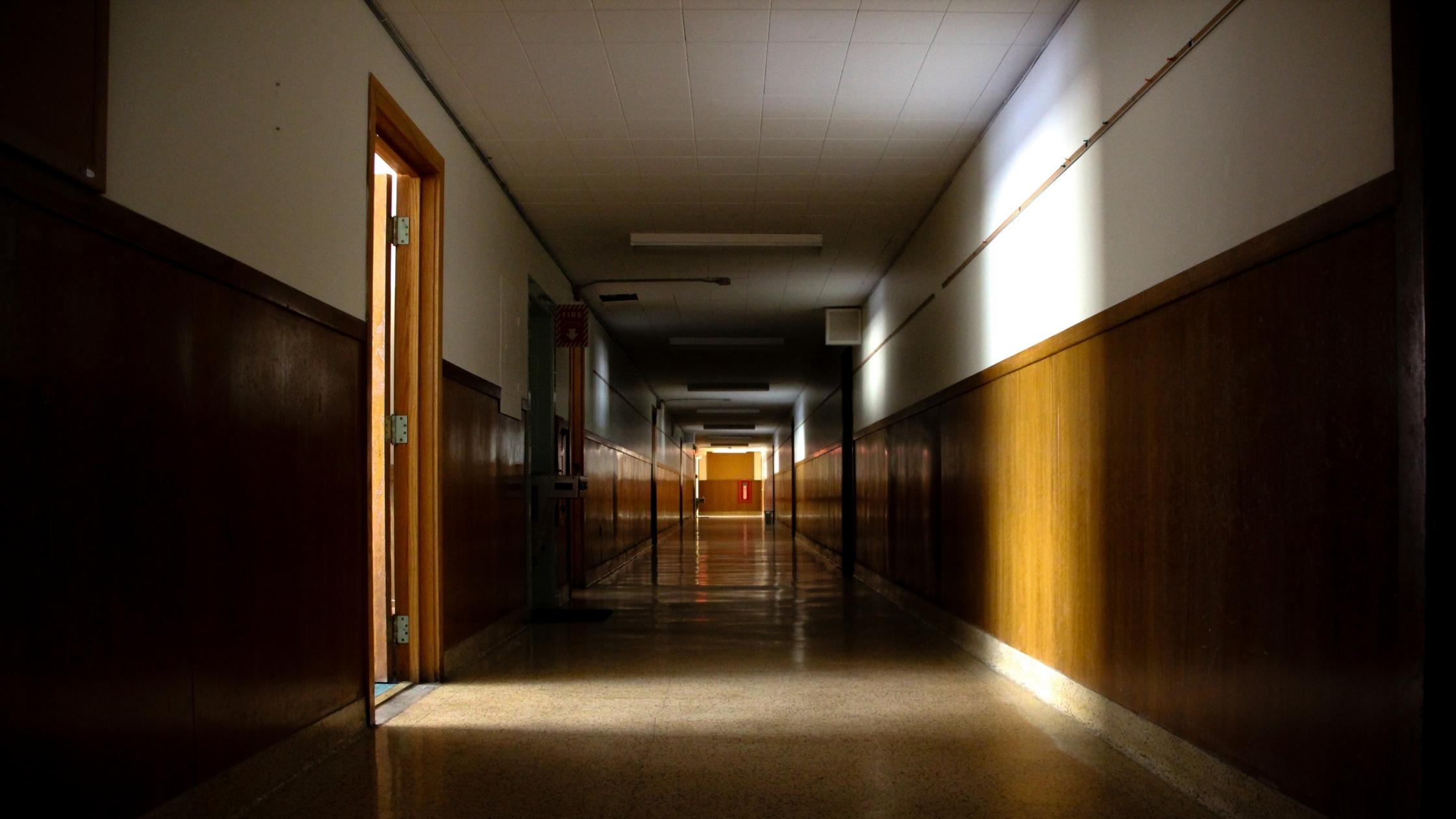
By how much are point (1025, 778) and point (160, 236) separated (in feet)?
9.52

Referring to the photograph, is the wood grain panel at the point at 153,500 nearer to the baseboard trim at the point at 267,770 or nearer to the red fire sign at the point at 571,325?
the baseboard trim at the point at 267,770

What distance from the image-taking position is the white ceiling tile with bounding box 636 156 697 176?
609cm

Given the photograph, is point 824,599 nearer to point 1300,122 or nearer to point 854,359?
point 854,359

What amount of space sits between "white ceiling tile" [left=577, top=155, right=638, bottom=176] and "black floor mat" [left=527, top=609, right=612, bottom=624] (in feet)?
10.3

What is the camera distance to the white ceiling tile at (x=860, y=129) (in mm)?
5473

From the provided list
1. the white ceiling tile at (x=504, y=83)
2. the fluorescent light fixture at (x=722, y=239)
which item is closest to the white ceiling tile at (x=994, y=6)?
the white ceiling tile at (x=504, y=83)

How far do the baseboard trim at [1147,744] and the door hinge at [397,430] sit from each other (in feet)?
10.1

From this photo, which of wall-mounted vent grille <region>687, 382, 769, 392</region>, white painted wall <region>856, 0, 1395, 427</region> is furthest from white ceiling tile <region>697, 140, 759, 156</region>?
wall-mounted vent grille <region>687, 382, 769, 392</region>

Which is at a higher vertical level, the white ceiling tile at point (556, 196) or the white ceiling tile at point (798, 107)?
the white ceiling tile at point (798, 107)

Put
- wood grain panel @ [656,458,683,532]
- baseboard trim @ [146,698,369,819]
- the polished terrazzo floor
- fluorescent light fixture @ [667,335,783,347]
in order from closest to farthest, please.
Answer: baseboard trim @ [146,698,369,819]
the polished terrazzo floor
fluorescent light fixture @ [667,335,783,347]
wood grain panel @ [656,458,683,532]

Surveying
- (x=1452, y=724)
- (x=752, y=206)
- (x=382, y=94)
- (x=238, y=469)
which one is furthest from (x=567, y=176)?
(x=1452, y=724)

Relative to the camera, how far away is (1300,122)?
246 cm

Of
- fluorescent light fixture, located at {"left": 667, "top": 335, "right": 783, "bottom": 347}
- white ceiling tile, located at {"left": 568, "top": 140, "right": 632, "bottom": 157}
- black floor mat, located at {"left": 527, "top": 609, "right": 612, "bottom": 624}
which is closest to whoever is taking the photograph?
white ceiling tile, located at {"left": 568, "top": 140, "right": 632, "bottom": 157}

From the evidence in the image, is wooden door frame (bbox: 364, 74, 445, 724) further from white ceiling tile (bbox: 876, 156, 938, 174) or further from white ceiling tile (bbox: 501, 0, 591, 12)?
white ceiling tile (bbox: 876, 156, 938, 174)
